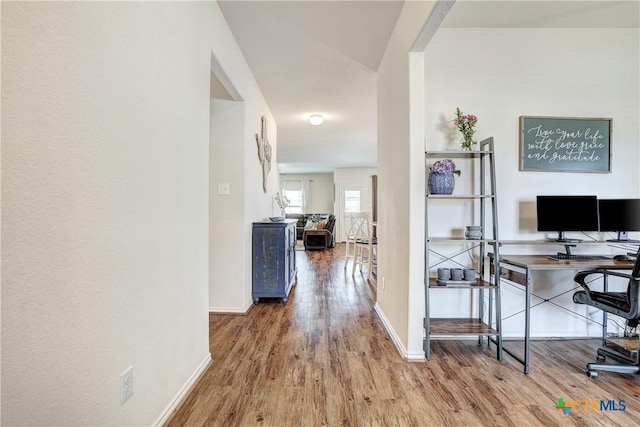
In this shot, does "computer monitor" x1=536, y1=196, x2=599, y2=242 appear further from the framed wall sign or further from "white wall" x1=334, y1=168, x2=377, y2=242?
"white wall" x1=334, y1=168, x2=377, y2=242

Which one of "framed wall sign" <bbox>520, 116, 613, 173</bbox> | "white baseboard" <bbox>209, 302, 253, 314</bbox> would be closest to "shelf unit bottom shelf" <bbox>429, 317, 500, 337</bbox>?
"framed wall sign" <bbox>520, 116, 613, 173</bbox>

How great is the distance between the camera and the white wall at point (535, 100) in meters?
2.46

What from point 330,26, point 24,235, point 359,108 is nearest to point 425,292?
point 24,235

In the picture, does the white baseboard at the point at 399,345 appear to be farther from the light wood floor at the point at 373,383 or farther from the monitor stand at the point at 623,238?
the monitor stand at the point at 623,238

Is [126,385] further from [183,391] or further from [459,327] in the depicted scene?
[459,327]

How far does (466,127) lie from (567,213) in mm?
1035

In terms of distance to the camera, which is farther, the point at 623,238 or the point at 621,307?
the point at 623,238

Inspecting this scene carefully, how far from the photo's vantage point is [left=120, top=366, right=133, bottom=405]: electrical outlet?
113 cm

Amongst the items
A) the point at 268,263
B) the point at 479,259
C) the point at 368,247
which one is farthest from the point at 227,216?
the point at 368,247

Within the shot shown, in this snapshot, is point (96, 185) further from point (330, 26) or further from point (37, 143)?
point (330, 26)

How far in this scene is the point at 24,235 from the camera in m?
0.76

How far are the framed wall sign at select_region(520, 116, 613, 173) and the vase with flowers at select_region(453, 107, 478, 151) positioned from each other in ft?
1.80

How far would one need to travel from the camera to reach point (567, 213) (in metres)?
2.27

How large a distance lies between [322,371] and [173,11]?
2263 millimetres
